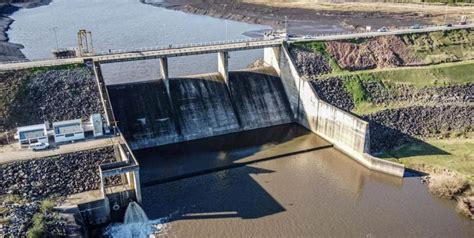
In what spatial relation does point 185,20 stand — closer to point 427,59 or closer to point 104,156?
point 427,59

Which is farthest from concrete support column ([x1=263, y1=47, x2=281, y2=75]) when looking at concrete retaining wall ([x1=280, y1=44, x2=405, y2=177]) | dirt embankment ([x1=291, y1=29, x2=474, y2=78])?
dirt embankment ([x1=291, y1=29, x2=474, y2=78])

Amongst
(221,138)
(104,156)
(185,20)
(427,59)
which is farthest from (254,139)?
(185,20)

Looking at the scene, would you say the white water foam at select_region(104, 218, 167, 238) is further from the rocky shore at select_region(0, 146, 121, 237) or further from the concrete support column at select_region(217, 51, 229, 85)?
the concrete support column at select_region(217, 51, 229, 85)

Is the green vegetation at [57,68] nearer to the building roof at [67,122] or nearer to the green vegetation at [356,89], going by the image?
the building roof at [67,122]

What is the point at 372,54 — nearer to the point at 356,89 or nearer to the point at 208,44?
the point at 356,89

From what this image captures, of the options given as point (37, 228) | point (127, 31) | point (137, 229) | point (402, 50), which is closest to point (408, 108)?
point (402, 50)

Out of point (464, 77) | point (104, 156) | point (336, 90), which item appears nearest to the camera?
point (104, 156)
